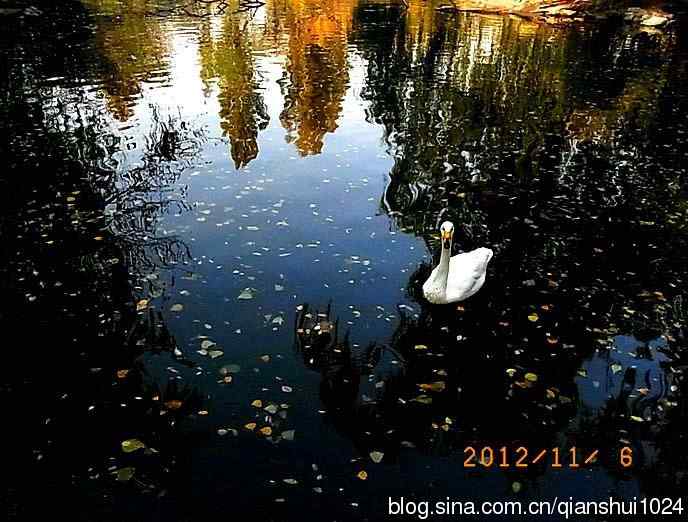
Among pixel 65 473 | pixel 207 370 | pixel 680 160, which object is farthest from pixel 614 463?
pixel 680 160

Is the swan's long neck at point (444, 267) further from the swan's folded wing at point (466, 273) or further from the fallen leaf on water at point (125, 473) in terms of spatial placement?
the fallen leaf on water at point (125, 473)

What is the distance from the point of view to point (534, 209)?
1030cm

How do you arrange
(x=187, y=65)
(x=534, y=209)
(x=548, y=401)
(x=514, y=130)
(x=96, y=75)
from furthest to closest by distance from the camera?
1. (x=187, y=65)
2. (x=96, y=75)
3. (x=514, y=130)
4. (x=534, y=209)
5. (x=548, y=401)

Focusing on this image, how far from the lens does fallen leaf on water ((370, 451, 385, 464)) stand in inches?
218

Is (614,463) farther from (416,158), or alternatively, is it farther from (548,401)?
(416,158)

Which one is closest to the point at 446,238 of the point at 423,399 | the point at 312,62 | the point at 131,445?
the point at 423,399

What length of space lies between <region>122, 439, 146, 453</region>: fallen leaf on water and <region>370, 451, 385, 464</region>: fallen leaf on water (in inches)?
84.7

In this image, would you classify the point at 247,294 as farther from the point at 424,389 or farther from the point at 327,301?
the point at 424,389

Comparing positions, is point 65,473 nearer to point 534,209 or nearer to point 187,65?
point 534,209

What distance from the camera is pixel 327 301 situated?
778 centimetres

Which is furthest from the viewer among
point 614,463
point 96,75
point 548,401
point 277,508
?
point 96,75

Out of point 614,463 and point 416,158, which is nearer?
point 614,463

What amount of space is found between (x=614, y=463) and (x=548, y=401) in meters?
0.86

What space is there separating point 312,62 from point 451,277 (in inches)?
647
